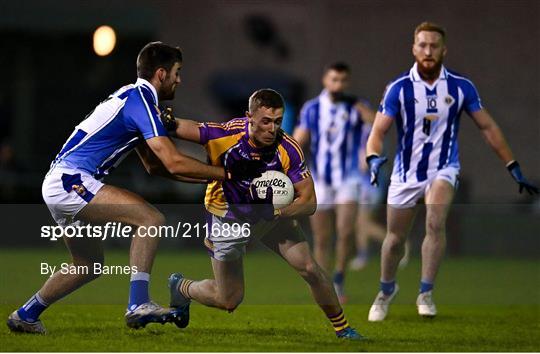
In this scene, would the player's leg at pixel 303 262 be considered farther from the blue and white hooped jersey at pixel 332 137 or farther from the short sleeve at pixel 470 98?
the blue and white hooped jersey at pixel 332 137

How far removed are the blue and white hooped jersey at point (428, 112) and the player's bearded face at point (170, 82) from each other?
2.53m

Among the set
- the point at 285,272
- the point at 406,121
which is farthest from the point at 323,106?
the point at 285,272

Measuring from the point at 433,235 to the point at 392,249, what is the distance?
36cm

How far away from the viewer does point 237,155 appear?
29.8 feet

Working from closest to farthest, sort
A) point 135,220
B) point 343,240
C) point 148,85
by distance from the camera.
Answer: point 135,220 → point 148,85 → point 343,240

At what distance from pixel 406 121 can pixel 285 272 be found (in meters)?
5.94

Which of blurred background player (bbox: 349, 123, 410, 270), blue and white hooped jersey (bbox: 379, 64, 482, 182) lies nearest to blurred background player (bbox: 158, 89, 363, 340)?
blue and white hooped jersey (bbox: 379, 64, 482, 182)

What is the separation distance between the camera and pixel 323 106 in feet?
44.3

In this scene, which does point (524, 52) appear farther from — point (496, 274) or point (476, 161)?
point (496, 274)

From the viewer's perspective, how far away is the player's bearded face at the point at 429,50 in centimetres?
1084

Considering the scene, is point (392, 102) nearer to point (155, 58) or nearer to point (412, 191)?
point (412, 191)

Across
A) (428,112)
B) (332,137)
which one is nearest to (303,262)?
(428,112)

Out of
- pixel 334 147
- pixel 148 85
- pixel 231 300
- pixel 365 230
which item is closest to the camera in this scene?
pixel 148 85

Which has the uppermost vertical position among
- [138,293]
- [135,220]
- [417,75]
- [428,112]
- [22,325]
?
[417,75]
